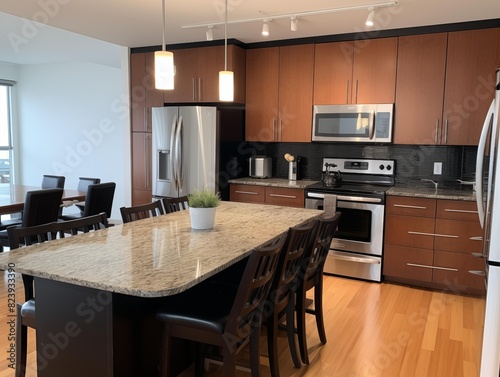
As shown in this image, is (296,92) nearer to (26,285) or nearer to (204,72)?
(204,72)

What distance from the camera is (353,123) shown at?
430 cm

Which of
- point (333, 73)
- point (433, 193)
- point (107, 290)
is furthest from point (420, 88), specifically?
point (107, 290)

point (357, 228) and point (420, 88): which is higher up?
point (420, 88)

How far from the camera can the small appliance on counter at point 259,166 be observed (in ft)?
16.0

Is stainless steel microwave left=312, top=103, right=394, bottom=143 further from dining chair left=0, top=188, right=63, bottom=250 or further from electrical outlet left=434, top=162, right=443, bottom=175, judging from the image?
dining chair left=0, top=188, right=63, bottom=250

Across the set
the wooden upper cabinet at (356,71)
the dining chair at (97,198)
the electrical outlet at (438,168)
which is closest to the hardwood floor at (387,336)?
the dining chair at (97,198)

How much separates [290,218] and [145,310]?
1195 millimetres

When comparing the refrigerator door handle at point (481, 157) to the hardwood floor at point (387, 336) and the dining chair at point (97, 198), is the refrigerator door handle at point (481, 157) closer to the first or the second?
the hardwood floor at point (387, 336)

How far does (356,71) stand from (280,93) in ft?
2.77

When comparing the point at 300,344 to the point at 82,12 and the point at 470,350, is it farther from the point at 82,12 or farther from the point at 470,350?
the point at 82,12

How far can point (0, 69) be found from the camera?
731 cm

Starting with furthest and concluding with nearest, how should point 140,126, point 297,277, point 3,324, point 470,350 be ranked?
point 140,126 → point 3,324 → point 470,350 → point 297,277

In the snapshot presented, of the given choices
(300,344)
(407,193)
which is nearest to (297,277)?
(300,344)

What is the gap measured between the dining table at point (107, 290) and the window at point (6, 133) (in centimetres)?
651
